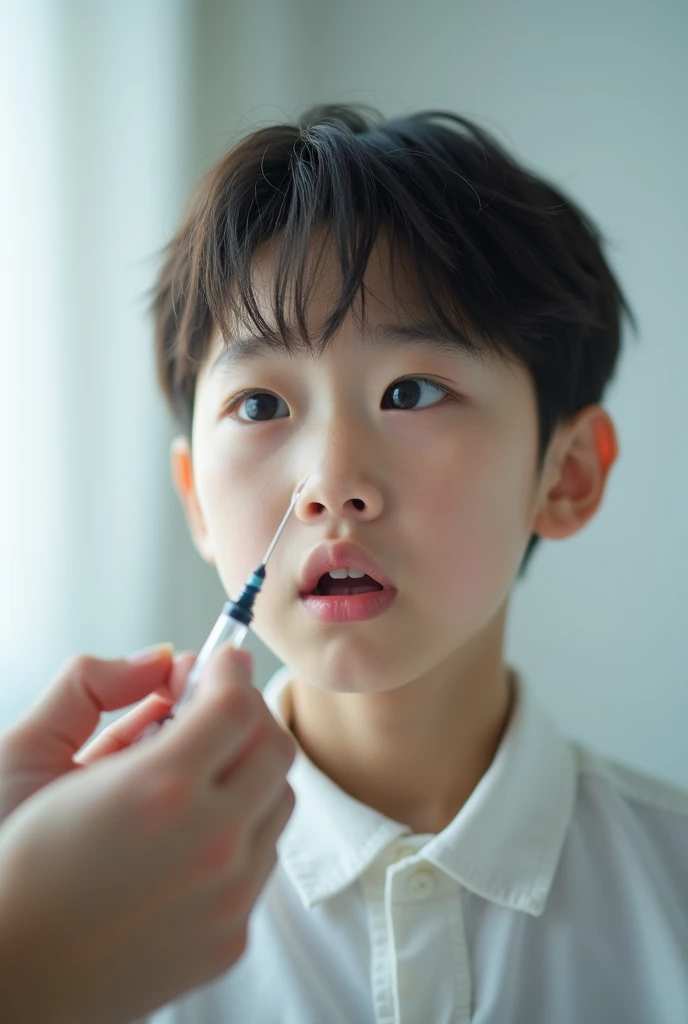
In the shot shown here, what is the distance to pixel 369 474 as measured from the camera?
80 centimetres

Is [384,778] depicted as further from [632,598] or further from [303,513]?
[632,598]

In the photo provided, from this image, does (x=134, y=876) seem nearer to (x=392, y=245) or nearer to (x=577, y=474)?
(x=392, y=245)

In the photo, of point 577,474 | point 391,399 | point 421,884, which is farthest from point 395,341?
point 421,884

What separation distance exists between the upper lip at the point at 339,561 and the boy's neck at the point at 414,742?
0.69 feet

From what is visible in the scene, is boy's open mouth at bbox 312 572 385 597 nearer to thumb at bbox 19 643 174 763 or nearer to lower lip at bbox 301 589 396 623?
lower lip at bbox 301 589 396 623

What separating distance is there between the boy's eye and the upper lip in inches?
5.7

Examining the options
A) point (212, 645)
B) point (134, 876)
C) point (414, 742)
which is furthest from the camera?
point (414, 742)

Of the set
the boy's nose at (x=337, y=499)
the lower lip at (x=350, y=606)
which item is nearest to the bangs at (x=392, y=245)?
the boy's nose at (x=337, y=499)

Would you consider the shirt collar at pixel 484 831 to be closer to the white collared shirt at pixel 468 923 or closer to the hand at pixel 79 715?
the white collared shirt at pixel 468 923

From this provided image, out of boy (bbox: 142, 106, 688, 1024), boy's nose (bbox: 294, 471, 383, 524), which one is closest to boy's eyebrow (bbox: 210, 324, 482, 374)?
boy (bbox: 142, 106, 688, 1024)

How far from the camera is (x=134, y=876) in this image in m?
0.51

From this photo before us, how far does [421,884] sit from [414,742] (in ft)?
0.50

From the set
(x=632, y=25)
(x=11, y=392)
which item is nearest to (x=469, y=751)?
(x=11, y=392)

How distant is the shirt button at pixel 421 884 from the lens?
2.93 feet
